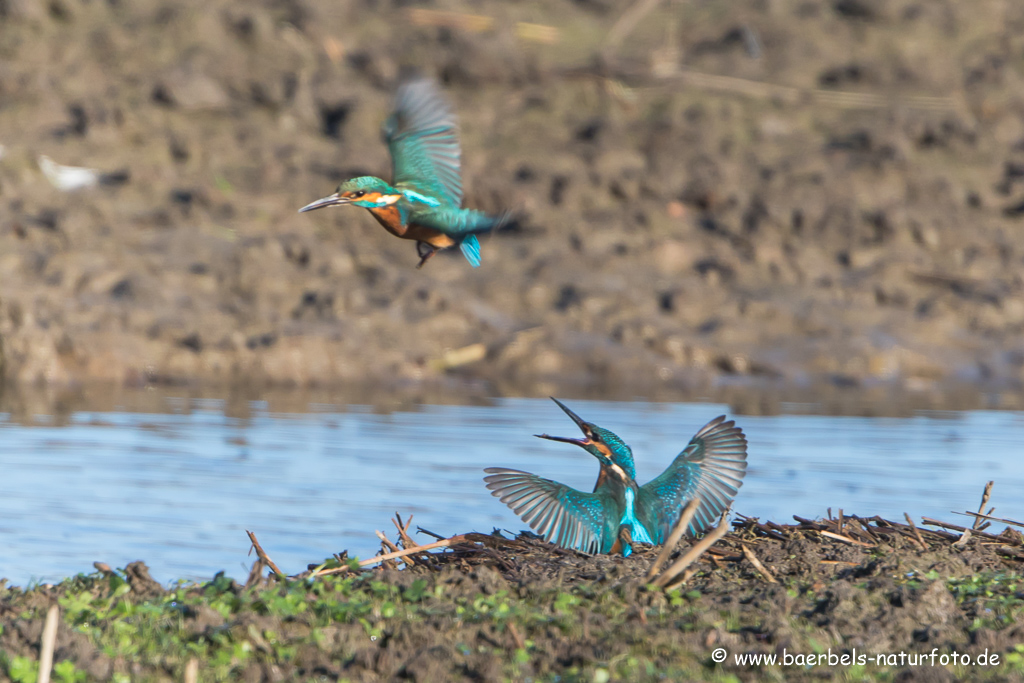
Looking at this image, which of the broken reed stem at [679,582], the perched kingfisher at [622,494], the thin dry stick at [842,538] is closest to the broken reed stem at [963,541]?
the thin dry stick at [842,538]

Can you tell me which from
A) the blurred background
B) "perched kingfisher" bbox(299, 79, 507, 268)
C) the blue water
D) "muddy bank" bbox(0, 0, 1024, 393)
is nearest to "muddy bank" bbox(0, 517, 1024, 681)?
"perched kingfisher" bbox(299, 79, 507, 268)

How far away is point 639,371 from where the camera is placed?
1478 cm

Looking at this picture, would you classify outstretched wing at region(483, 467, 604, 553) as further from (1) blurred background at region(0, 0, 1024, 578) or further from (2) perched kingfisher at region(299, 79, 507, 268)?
(1) blurred background at region(0, 0, 1024, 578)

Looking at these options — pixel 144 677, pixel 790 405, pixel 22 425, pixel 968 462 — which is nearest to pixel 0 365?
pixel 22 425

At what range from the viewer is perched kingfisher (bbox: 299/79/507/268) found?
4.88 meters

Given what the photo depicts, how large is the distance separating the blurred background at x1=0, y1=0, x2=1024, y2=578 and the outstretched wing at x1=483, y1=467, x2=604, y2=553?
5.08m

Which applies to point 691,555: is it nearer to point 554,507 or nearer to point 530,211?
point 554,507

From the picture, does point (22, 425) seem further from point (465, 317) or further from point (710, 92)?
point (710, 92)

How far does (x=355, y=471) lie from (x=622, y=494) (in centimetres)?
442

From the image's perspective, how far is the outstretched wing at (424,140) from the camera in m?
5.44

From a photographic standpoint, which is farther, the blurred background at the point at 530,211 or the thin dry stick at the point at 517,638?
the blurred background at the point at 530,211

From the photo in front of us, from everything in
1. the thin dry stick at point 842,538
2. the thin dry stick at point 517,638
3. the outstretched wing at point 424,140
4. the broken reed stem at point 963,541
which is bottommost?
the thin dry stick at point 517,638

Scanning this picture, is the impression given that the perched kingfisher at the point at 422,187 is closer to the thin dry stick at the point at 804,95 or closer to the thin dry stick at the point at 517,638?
the thin dry stick at the point at 517,638

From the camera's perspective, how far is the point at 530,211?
16.7 metres
